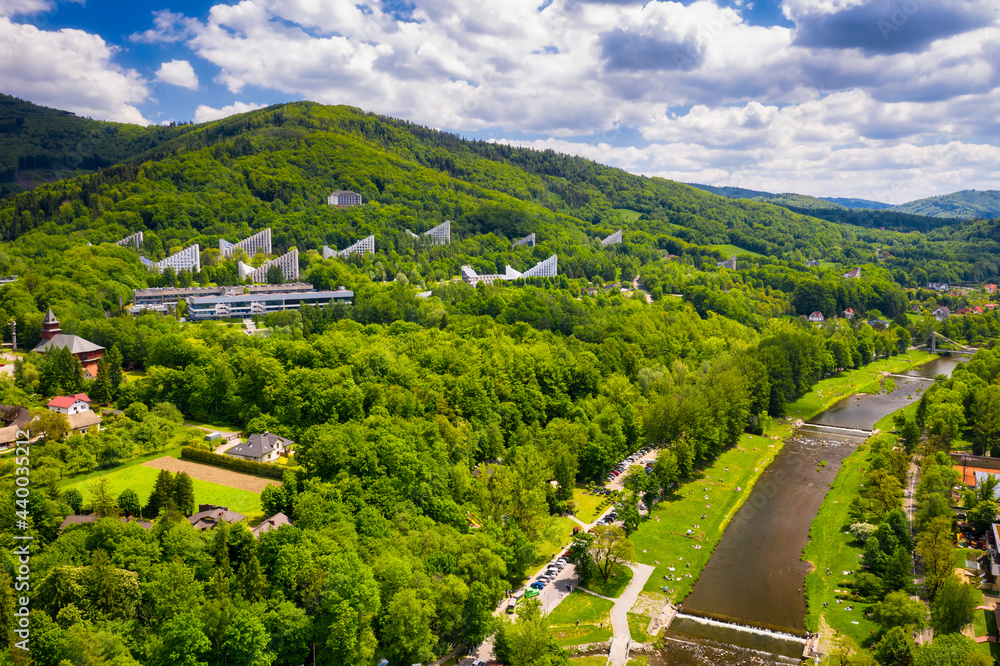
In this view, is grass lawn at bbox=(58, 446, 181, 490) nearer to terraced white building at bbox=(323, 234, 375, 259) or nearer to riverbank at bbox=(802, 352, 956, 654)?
riverbank at bbox=(802, 352, 956, 654)

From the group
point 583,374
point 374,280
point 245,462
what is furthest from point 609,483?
point 374,280

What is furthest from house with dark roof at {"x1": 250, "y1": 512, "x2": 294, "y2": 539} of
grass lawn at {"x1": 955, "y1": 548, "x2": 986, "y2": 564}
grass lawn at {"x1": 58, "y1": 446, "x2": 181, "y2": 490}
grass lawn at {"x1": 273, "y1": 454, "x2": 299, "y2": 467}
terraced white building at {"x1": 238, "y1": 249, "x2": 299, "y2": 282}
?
terraced white building at {"x1": 238, "y1": 249, "x2": 299, "y2": 282}

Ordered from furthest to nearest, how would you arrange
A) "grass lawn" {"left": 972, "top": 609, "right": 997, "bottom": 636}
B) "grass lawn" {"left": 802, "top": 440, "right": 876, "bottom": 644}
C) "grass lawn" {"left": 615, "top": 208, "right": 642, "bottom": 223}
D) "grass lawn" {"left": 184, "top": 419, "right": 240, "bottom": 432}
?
"grass lawn" {"left": 615, "top": 208, "right": 642, "bottom": 223}, "grass lawn" {"left": 184, "top": 419, "right": 240, "bottom": 432}, "grass lawn" {"left": 802, "top": 440, "right": 876, "bottom": 644}, "grass lawn" {"left": 972, "top": 609, "right": 997, "bottom": 636}

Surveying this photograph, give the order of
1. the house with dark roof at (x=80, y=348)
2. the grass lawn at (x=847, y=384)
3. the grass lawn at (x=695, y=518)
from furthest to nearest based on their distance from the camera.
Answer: the grass lawn at (x=847, y=384) < the house with dark roof at (x=80, y=348) < the grass lawn at (x=695, y=518)

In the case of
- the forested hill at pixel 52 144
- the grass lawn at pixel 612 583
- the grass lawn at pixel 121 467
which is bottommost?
the grass lawn at pixel 612 583

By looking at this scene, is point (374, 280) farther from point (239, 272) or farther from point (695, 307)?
point (695, 307)

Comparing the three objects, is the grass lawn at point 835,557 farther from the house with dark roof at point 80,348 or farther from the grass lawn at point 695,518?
the house with dark roof at point 80,348

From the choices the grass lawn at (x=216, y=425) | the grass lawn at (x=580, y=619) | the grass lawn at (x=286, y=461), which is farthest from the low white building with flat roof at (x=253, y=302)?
the grass lawn at (x=580, y=619)
